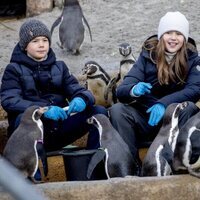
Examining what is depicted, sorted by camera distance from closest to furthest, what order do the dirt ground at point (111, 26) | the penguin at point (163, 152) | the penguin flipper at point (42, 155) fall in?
the penguin at point (163, 152)
the penguin flipper at point (42, 155)
the dirt ground at point (111, 26)

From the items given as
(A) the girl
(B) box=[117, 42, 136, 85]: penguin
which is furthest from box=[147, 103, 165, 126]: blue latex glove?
(B) box=[117, 42, 136, 85]: penguin

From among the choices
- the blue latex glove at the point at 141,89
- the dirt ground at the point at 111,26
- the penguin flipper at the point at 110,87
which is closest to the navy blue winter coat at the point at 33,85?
the blue latex glove at the point at 141,89

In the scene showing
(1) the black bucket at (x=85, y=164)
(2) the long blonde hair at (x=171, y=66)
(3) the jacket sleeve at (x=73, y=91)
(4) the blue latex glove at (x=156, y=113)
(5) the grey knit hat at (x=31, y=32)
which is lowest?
(1) the black bucket at (x=85, y=164)

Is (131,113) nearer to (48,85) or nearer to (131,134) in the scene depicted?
(131,134)

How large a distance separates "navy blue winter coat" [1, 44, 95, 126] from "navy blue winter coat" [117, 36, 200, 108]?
0.20 metres

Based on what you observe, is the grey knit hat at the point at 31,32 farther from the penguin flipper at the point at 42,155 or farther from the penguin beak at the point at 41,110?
the penguin flipper at the point at 42,155

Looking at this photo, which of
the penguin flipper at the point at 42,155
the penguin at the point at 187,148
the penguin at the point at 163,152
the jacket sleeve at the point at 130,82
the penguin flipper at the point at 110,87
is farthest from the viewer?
the penguin flipper at the point at 110,87

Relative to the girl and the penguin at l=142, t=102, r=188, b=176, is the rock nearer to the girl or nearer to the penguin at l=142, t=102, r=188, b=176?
the girl

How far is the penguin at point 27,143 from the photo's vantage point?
2.71 meters

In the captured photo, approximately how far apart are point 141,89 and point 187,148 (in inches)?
21.5

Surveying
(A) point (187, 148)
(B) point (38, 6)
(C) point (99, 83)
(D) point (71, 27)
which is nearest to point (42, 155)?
(A) point (187, 148)

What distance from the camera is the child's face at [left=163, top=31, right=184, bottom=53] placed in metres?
3.17

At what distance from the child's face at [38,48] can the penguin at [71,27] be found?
312cm

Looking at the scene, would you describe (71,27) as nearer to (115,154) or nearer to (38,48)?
(38,48)
